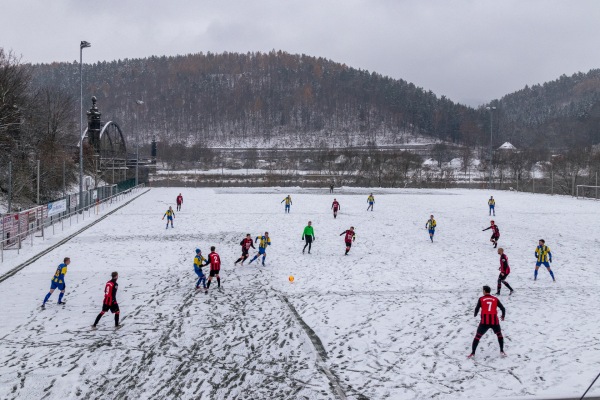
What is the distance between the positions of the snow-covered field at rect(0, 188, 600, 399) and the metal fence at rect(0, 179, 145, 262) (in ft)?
9.22

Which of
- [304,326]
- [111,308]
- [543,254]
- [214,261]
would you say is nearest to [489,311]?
[304,326]

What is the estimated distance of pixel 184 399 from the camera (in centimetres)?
862

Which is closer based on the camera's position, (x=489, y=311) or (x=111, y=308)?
(x=489, y=311)

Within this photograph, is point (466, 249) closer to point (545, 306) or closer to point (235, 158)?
point (545, 306)

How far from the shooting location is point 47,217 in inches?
1107

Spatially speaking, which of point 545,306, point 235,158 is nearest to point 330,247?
point 545,306

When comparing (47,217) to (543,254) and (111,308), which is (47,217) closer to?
(111,308)

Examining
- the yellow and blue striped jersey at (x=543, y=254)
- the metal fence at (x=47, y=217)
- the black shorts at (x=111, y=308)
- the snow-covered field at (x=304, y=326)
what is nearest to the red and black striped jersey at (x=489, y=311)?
the snow-covered field at (x=304, y=326)

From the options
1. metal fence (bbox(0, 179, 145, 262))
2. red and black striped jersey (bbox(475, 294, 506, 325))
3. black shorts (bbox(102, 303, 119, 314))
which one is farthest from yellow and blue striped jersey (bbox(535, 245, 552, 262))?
metal fence (bbox(0, 179, 145, 262))

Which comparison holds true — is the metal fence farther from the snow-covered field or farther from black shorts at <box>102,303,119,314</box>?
black shorts at <box>102,303,119,314</box>

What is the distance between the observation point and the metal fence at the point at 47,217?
21836 millimetres

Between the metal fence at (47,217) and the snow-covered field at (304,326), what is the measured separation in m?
2.81

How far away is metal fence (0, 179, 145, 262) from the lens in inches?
860

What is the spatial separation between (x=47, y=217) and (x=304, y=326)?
2247 centimetres
